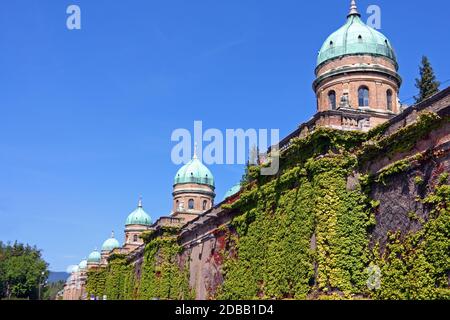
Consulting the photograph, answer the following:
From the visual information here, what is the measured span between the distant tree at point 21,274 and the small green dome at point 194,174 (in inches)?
1786

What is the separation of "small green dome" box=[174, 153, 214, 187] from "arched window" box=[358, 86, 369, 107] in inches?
1375

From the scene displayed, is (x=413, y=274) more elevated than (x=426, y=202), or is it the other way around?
(x=426, y=202)

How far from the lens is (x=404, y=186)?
22047mm

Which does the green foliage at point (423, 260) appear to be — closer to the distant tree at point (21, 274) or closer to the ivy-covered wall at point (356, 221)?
the ivy-covered wall at point (356, 221)

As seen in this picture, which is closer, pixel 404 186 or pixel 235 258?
pixel 404 186

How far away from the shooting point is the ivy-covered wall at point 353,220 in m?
20.2

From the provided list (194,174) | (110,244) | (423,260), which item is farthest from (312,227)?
(110,244)

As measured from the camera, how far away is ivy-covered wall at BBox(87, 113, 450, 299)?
66.3ft

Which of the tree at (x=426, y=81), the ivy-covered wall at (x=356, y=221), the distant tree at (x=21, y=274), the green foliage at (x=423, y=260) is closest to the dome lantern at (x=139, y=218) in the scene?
the distant tree at (x=21, y=274)

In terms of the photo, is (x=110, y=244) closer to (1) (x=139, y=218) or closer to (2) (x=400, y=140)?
(1) (x=139, y=218)

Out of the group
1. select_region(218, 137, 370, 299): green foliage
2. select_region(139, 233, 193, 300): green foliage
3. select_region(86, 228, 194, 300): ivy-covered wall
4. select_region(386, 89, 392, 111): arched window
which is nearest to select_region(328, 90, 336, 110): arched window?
select_region(386, 89, 392, 111): arched window
